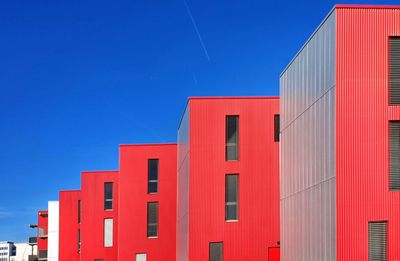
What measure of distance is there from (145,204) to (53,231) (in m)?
30.2

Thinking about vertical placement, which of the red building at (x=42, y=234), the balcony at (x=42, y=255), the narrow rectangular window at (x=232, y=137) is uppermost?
the narrow rectangular window at (x=232, y=137)

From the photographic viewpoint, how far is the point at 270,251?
2978cm

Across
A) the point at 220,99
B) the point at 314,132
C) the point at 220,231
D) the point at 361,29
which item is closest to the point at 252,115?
the point at 220,99

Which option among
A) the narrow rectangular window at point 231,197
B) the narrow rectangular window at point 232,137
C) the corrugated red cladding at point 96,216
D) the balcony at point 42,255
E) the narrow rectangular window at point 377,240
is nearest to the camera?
the narrow rectangular window at point 377,240

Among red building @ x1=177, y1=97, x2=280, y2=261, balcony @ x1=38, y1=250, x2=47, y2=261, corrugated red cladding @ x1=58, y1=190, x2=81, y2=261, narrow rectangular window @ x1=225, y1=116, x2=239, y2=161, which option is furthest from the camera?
balcony @ x1=38, y1=250, x2=47, y2=261

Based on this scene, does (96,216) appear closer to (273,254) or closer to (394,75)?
(273,254)

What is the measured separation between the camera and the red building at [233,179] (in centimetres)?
2975

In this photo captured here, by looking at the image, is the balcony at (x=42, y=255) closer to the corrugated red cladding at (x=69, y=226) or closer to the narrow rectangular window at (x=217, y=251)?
the corrugated red cladding at (x=69, y=226)

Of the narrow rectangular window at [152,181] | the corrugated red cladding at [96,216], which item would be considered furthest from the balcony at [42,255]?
the narrow rectangular window at [152,181]

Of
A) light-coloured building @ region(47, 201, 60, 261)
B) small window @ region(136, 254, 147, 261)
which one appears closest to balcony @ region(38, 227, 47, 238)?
light-coloured building @ region(47, 201, 60, 261)

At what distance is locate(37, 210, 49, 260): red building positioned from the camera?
80363 mm

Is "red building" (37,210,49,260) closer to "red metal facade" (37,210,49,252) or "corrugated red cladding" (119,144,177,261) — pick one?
"red metal facade" (37,210,49,252)

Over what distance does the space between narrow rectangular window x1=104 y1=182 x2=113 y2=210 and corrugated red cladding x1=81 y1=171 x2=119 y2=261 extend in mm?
250

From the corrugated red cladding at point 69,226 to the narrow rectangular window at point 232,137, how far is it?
1428 inches
